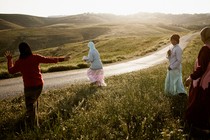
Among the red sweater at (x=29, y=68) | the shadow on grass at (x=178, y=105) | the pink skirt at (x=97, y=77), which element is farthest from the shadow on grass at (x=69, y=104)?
the shadow on grass at (x=178, y=105)

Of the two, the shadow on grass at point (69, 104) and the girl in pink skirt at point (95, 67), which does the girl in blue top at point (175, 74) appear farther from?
the girl in pink skirt at point (95, 67)

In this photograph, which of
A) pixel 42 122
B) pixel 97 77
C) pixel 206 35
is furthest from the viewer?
pixel 97 77

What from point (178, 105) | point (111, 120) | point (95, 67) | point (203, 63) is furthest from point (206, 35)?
point (95, 67)

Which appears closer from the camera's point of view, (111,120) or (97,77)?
(111,120)

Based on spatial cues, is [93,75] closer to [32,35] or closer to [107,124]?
[107,124]

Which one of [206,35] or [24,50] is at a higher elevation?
[206,35]

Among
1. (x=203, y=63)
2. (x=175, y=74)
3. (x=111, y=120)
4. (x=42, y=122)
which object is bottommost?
(x=42, y=122)

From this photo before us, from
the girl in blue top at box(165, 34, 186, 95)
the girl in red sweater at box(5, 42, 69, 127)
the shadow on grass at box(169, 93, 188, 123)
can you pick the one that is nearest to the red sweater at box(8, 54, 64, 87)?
the girl in red sweater at box(5, 42, 69, 127)

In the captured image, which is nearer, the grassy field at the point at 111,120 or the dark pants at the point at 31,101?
the grassy field at the point at 111,120

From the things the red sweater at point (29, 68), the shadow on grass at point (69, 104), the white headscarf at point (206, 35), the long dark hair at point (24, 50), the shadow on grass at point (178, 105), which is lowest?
the shadow on grass at point (69, 104)

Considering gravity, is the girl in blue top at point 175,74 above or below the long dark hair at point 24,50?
below

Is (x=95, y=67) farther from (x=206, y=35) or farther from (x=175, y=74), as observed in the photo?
(x=206, y=35)

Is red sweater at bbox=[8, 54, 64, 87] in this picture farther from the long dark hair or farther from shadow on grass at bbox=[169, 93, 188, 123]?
shadow on grass at bbox=[169, 93, 188, 123]

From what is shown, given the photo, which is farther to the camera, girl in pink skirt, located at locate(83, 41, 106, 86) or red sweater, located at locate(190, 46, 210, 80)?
girl in pink skirt, located at locate(83, 41, 106, 86)
